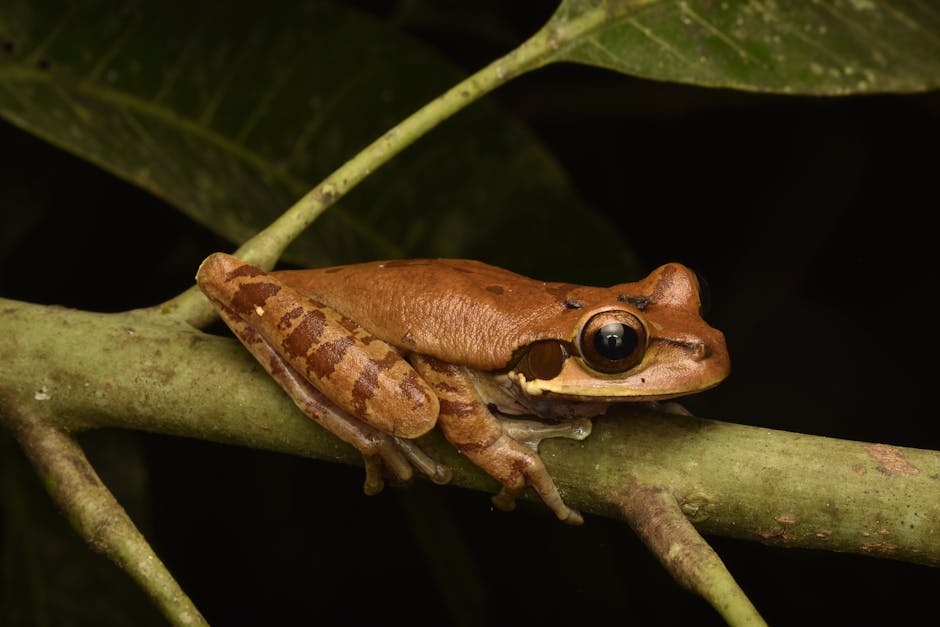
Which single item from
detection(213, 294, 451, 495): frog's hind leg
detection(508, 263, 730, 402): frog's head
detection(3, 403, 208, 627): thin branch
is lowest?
detection(3, 403, 208, 627): thin branch

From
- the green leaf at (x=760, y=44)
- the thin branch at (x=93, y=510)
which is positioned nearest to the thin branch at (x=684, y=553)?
the thin branch at (x=93, y=510)

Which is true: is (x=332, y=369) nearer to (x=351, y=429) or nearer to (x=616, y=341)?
(x=351, y=429)

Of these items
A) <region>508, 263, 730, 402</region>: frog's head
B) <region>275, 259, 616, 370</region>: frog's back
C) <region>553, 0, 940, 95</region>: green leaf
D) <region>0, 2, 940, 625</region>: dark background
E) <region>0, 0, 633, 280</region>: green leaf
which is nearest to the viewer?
<region>508, 263, 730, 402</region>: frog's head

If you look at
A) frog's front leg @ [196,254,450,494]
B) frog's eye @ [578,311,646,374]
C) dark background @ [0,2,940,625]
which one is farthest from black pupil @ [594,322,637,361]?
dark background @ [0,2,940,625]

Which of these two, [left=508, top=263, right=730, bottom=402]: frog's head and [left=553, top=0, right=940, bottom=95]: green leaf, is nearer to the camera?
[left=508, top=263, right=730, bottom=402]: frog's head

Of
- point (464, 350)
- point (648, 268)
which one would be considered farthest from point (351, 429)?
point (648, 268)

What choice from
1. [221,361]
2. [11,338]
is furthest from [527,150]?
[11,338]

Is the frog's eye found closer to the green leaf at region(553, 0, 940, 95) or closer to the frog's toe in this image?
the frog's toe

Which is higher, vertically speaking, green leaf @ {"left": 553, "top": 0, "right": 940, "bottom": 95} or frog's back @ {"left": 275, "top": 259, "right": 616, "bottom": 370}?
green leaf @ {"left": 553, "top": 0, "right": 940, "bottom": 95}
